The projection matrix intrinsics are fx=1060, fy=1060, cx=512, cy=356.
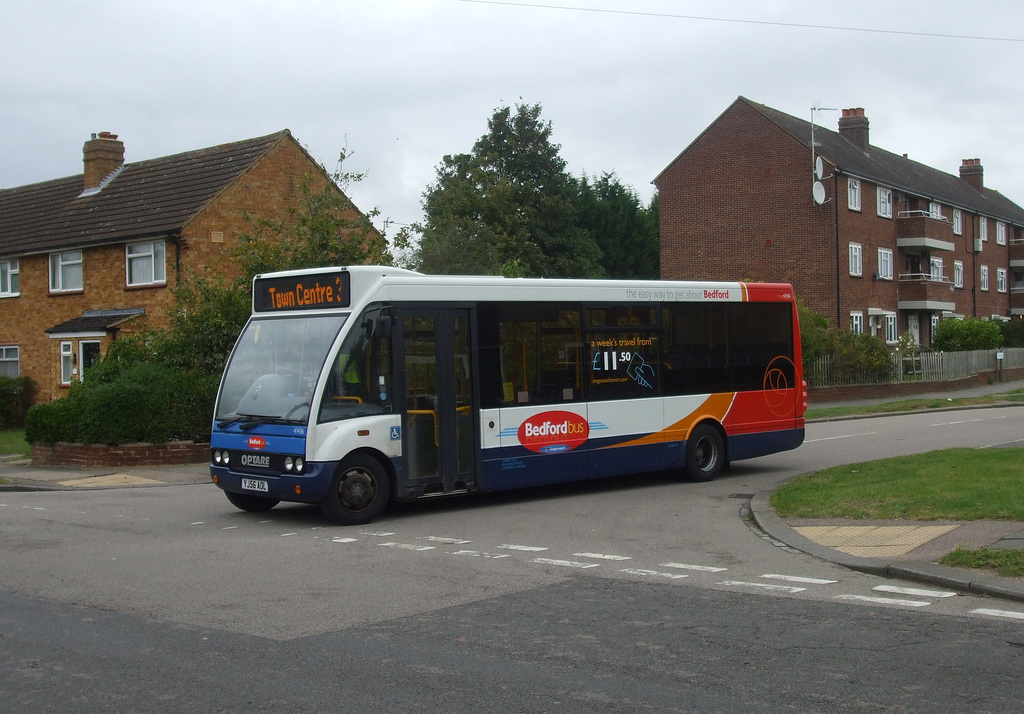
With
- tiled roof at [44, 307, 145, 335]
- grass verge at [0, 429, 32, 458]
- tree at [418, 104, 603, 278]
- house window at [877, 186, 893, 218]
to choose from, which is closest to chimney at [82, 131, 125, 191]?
tiled roof at [44, 307, 145, 335]

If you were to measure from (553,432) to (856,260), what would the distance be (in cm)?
3705

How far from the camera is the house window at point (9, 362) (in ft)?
111

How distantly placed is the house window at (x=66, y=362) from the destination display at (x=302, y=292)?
20142 mm

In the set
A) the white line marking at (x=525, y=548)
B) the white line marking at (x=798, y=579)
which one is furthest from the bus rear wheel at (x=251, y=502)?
the white line marking at (x=798, y=579)

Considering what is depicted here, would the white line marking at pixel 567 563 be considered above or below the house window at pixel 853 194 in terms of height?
below

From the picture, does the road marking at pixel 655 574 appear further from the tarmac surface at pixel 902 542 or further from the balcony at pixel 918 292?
the balcony at pixel 918 292

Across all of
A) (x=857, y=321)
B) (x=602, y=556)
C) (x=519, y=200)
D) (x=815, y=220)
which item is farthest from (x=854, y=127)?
(x=602, y=556)

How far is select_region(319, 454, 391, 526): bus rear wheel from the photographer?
11656mm

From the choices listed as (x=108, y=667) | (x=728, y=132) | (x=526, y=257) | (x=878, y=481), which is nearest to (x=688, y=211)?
(x=728, y=132)

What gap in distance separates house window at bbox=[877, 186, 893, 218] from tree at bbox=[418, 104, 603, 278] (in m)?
18.4

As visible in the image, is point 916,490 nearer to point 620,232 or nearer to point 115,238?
point 115,238

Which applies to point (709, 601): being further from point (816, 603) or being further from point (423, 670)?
point (423, 670)

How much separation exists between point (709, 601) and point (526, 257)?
180ft

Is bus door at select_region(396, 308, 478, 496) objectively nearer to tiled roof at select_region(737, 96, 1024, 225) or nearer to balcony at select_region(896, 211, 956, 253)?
tiled roof at select_region(737, 96, 1024, 225)
